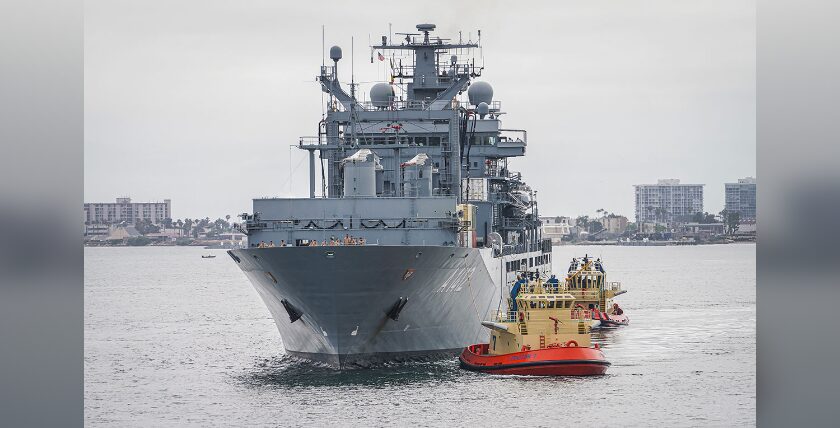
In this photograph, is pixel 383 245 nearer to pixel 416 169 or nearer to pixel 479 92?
pixel 416 169

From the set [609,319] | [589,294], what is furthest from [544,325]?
[589,294]

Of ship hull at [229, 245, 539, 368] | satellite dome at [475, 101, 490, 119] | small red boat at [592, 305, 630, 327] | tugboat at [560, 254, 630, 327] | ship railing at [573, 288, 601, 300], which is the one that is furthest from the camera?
ship railing at [573, 288, 601, 300]

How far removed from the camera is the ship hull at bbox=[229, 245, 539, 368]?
123ft

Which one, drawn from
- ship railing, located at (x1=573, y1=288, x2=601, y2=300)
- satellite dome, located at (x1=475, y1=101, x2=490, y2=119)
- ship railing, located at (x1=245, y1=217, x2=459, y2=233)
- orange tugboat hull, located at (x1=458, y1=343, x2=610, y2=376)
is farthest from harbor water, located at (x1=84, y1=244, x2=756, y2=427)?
satellite dome, located at (x1=475, y1=101, x2=490, y2=119)

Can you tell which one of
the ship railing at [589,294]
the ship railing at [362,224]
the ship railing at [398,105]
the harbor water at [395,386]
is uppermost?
the ship railing at [398,105]

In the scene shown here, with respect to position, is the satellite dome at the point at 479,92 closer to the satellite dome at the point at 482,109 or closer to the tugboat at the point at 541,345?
the satellite dome at the point at 482,109

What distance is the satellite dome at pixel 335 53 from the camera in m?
53.1

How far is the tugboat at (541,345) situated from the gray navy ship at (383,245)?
8.19 ft

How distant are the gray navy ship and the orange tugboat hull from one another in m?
2.82

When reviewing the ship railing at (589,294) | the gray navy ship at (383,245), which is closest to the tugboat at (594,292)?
the ship railing at (589,294)

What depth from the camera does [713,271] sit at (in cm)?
14925

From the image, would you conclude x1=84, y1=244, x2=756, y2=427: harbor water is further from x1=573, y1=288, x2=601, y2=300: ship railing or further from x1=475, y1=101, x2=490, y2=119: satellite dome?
x1=475, y1=101, x2=490, y2=119: satellite dome

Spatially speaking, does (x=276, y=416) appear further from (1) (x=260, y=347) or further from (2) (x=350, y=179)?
(1) (x=260, y=347)
